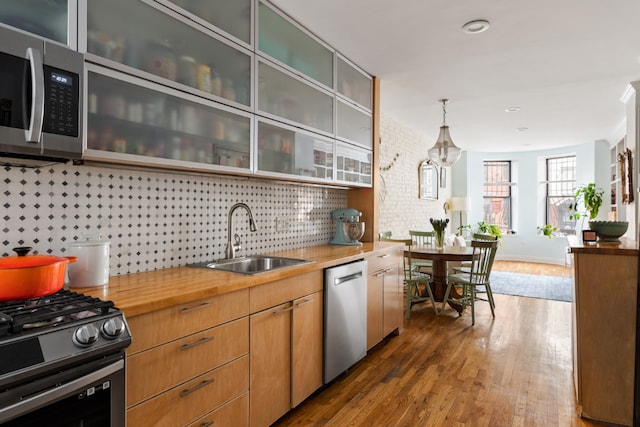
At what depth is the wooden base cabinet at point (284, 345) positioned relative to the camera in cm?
199

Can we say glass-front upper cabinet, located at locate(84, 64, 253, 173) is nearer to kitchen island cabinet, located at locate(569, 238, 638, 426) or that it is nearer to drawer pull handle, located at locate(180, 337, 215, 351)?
drawer pull handle, located at locate(180, 337, 215, 351)

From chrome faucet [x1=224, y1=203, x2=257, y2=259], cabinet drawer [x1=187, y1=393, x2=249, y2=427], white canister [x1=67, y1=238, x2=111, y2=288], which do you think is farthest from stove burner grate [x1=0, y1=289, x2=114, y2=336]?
chrome faucet [x1=224, y1=203, x2=257, y2=259]

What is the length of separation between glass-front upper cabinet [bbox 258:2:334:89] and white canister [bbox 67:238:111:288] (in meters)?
1.52

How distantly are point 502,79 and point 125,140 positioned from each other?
374 centimetres

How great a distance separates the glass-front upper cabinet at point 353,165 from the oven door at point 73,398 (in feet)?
7.71

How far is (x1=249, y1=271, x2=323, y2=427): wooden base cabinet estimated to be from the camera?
1.99 meters

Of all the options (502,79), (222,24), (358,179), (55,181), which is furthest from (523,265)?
(55,181)

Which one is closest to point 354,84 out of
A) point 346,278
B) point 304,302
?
point 346,278

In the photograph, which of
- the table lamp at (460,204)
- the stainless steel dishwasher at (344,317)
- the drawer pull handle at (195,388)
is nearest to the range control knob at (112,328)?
the drawer pull handle at (195,388)

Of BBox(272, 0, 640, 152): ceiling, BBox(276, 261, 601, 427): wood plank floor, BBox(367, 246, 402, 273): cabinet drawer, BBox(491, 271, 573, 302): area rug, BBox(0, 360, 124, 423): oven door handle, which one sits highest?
BBox(272, 0, 640, 152): ceiling

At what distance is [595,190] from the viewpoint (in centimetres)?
741

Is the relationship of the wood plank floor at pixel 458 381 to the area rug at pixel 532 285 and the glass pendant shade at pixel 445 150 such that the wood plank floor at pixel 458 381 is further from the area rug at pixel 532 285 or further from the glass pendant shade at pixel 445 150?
the glass pendant shade at pixel 445 150

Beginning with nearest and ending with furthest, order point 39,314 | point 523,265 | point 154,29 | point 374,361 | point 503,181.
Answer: point 39,314 → point 154,29 → point 374,361 → point 523,265 → point 503,181

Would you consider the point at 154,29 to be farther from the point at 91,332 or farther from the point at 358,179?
the point at 358,179
